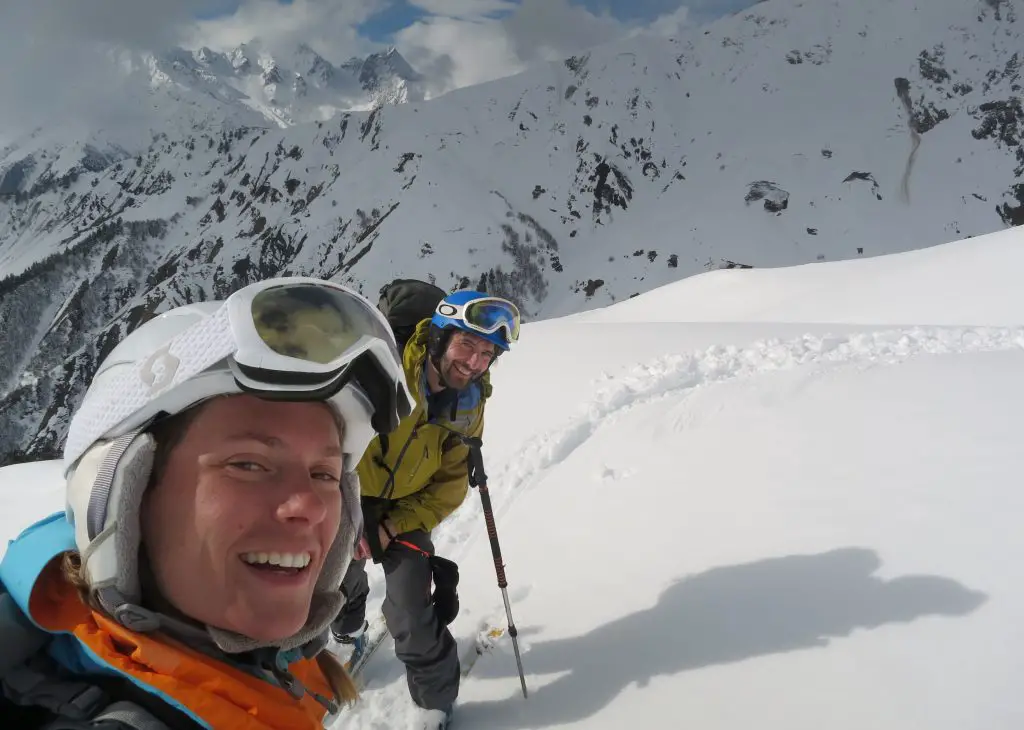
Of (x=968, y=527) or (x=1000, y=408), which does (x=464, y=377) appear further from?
(x=1000, y=408)

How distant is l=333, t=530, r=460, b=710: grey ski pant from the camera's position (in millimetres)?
3211

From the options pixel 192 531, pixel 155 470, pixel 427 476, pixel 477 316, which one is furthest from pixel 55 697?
pixel 477 316

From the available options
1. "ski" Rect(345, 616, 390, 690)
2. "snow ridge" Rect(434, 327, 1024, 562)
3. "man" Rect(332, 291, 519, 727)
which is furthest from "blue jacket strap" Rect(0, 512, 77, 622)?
"snow ridge" Rect(434, 327, 1024, 562)

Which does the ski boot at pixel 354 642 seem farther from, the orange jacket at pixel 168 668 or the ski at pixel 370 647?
the orange jacket at pixel 168 668

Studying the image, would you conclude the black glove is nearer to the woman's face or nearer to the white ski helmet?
the white ski helmet

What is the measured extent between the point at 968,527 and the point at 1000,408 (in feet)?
7.92

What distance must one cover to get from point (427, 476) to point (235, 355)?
2.05 meters

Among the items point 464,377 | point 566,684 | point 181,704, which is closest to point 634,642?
point 566,684

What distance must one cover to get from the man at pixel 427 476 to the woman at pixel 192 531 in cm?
157

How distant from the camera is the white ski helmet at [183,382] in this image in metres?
1.35

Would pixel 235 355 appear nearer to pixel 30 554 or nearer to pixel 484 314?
pixel 30 554

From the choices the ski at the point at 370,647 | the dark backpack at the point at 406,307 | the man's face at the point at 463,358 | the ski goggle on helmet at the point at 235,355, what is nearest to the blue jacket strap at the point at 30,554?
the ski goggle on helmet at the point at 235,355

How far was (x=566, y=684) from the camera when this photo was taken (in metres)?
3.57

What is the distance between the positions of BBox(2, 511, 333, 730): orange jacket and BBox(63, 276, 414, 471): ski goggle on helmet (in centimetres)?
37
